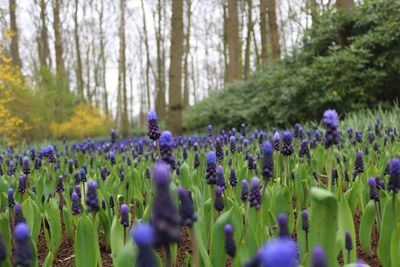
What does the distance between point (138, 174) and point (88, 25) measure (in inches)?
1104

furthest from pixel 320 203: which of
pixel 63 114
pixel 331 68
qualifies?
pixel 63 114

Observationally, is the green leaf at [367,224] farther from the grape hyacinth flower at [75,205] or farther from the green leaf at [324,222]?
the grape hyacinth flower at [75,205]

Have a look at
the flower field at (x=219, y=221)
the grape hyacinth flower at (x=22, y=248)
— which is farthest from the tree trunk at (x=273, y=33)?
the grape hyacinth flower at (x=22, y=248)

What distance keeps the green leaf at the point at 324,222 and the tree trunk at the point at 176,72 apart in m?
9.97

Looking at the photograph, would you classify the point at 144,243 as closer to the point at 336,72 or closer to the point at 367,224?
the point at 367,224

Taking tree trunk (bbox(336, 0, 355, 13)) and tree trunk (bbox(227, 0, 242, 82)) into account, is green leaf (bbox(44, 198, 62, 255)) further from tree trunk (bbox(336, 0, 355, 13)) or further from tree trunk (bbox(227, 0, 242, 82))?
tree trunk (bbox(227, 0, 242, 82))

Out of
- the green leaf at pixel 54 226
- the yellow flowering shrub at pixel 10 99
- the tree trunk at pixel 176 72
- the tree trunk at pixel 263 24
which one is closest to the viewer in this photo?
the green leaf at pixel 54 226

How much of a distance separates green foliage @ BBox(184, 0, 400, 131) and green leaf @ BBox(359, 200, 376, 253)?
698 cm

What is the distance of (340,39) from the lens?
33.6 ft

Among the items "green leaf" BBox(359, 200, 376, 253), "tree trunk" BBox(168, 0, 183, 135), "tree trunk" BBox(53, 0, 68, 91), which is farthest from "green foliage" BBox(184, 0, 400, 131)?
"tree trunk" BBox(53, 0, 68, 91)

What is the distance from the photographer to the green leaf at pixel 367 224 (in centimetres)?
207

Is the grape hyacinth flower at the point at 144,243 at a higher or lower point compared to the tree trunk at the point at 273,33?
lower

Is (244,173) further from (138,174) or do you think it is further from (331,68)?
(331,68)

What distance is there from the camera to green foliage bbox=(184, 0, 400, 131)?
8.91 m
